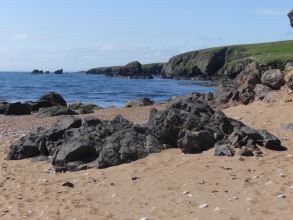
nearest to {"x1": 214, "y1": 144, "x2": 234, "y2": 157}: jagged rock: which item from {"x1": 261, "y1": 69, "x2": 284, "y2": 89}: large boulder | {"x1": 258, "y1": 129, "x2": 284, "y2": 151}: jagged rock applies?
{"x1": 258, "y1": 129, "x2": 284, "y2": 151}: jagged rock

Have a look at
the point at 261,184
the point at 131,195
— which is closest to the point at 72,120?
the point at 131,195

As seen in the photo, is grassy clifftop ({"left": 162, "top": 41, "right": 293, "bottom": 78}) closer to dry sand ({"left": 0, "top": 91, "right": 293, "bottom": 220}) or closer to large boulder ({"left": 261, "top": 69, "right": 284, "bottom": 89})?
large boulder ({"left": 261, "top": 69, "right": 284, "bottom": 89})

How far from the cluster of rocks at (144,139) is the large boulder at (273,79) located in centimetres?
954

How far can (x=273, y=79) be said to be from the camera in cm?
2975

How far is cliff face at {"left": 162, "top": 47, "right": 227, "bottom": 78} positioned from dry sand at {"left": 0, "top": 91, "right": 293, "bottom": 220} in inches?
6084

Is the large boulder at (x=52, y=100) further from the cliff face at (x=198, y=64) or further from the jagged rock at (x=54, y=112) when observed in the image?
the cliff face at (x=198, y=64)

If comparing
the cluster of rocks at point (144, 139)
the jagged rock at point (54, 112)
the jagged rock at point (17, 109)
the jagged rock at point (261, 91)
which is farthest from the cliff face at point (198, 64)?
the cluster of rocks at point (144, 139)

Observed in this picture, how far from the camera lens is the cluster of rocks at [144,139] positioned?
1797cm

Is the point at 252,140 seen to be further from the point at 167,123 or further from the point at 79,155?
the point at 79,155

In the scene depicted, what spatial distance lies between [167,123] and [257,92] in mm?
12291

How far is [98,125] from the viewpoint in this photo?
67.7 feet

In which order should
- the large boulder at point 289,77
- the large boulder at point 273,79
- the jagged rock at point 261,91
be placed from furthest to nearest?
the large boulder at point 273,79, the jagged rock at point 261,91, the large boulder at point 289,77

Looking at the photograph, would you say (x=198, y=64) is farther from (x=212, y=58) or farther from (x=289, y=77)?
(x=289, y=77)

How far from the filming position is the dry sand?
12.2m
